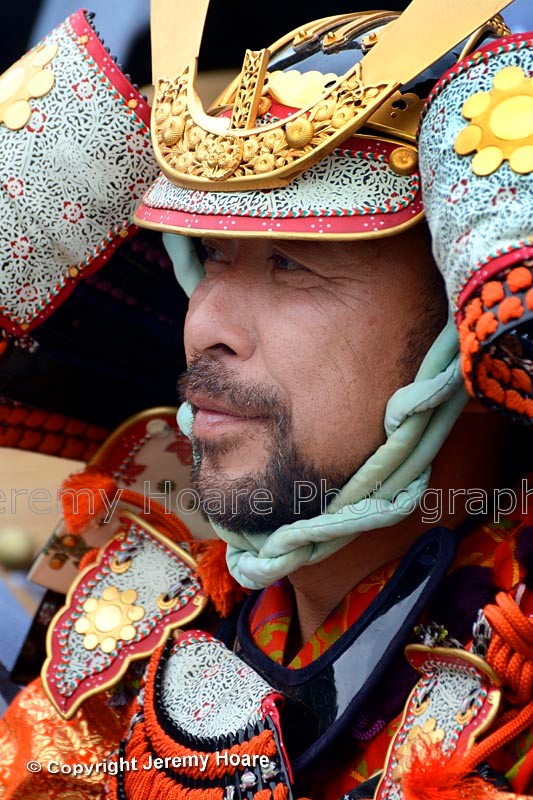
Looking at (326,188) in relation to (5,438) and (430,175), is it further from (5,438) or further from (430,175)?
(5,438)

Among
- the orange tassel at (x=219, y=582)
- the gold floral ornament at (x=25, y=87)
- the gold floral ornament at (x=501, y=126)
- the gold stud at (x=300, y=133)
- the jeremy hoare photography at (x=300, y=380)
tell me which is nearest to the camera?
the gold floral ornament at (x=501, y=126)

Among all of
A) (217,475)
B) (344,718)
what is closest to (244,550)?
(217,475)

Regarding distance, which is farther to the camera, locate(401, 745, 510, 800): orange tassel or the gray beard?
the gray beard

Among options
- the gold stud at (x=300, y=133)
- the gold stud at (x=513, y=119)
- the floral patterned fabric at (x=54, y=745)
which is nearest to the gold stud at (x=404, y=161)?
the gold stud at (x=300, y=133)

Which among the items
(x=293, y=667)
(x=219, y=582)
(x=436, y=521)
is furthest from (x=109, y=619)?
(x=436, y=521)

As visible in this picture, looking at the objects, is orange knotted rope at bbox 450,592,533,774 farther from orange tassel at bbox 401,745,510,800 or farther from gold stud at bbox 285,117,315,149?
gold stud at bbox 285,117,315,149

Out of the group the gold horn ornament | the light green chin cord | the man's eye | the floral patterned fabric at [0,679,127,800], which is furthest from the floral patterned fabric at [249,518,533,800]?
the gold horn ornament

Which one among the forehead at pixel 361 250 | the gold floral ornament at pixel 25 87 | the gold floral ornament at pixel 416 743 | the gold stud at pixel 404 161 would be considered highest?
the gold floral ornament at pixel 25 87

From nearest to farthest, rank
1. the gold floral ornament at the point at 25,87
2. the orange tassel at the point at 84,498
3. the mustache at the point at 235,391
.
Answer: the mustache at the point at 235,391
the gold floral ornament at the point at 25,87
the orange tassel at the point at 84,498

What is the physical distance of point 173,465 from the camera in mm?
2156

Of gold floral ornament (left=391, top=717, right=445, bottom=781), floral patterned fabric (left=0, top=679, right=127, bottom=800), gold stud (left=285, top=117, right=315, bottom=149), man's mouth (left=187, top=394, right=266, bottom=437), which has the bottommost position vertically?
floral patterned fabric (left=0, top=679, right=127, bottom=800)

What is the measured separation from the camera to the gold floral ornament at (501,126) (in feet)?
3.59

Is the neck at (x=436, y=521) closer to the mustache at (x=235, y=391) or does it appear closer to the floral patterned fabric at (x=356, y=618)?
the floral patterned fabric at (x=356, y=618)

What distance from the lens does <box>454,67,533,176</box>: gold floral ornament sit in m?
1.09
